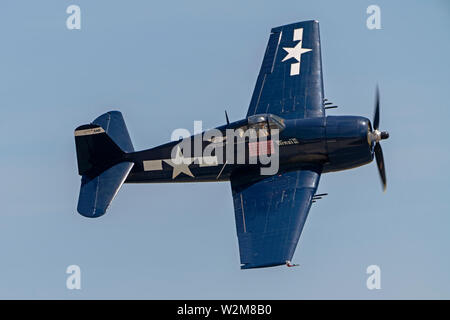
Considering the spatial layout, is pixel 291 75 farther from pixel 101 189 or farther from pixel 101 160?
pixel 101 189

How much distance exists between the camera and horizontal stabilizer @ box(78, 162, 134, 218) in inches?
1145

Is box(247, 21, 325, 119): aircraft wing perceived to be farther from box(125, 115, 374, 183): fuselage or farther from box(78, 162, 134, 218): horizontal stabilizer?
box(78, 162, 134, 218): horizontal stabilizer

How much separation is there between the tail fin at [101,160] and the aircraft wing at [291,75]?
3.88 meters

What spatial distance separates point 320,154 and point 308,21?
5.94 meters

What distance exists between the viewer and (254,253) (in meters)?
26.6

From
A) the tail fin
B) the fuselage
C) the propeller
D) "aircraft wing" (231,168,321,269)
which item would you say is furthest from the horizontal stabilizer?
the propeller

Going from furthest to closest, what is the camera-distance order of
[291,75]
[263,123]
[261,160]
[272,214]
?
1. [291,75]
2. [261,160]
3. [263,123]
4. [272,214]

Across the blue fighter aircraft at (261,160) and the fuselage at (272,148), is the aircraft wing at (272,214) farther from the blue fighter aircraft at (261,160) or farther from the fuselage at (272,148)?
the fuselage at (272,148)

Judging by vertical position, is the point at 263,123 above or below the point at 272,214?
above

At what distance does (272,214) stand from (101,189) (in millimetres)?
4874

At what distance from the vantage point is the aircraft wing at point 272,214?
86.9ft

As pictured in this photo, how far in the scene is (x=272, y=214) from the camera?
2798 cm

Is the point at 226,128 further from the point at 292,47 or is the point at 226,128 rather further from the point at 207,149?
the point at 292,47

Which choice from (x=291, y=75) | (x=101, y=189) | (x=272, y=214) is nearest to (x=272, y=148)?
(x=272, y=214)
